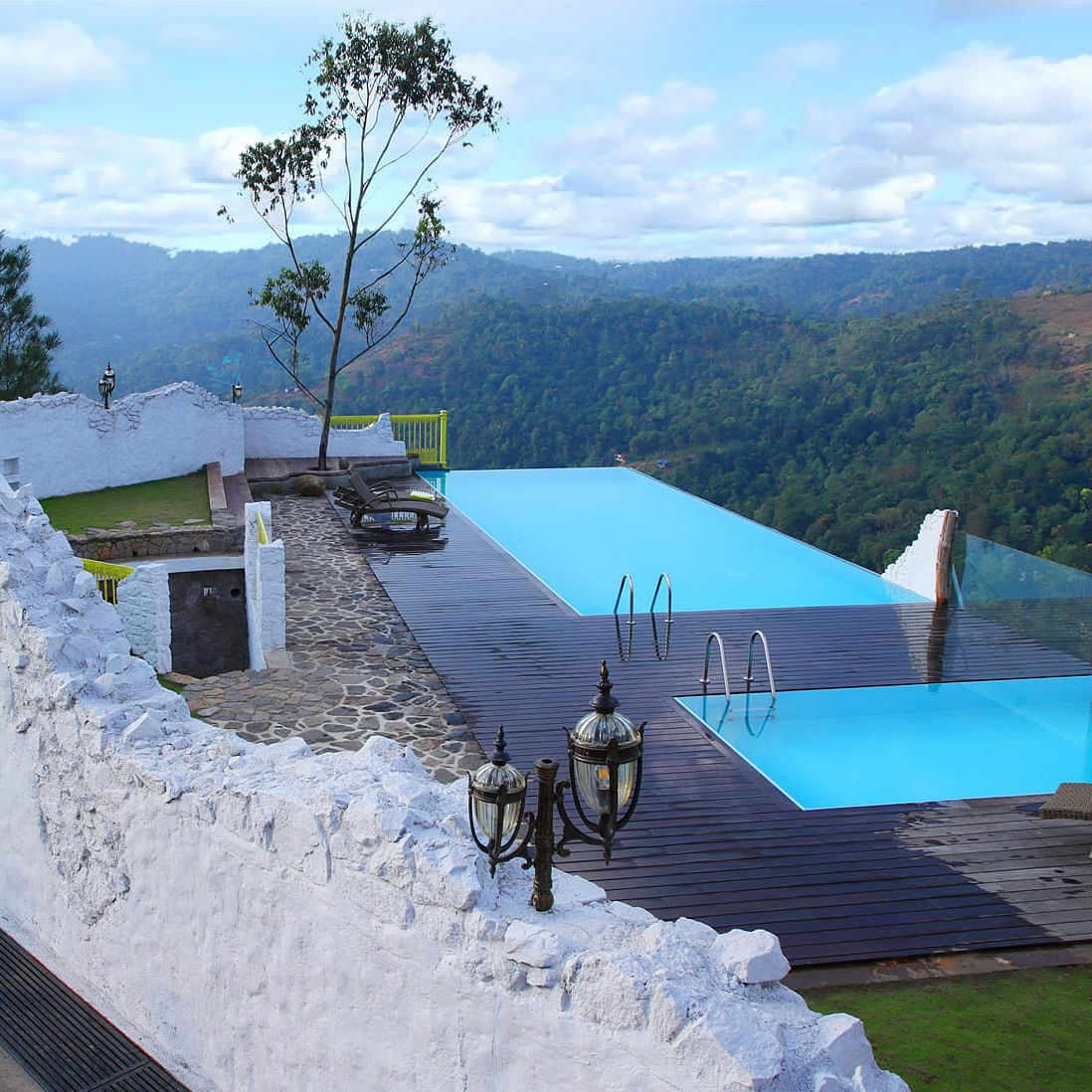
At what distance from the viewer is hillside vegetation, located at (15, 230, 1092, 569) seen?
24000 millimetres

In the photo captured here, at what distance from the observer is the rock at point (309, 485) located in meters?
18.0

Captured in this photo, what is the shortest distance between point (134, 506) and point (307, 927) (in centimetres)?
1276

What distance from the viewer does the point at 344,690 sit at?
30.5 feet

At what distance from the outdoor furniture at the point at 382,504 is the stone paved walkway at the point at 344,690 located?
3133 mm

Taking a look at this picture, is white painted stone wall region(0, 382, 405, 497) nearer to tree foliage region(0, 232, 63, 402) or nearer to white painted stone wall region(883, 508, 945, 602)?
tree foliage region(0, 232, 63, 402)

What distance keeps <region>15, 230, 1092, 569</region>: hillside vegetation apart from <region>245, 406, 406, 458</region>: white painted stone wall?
7954mm

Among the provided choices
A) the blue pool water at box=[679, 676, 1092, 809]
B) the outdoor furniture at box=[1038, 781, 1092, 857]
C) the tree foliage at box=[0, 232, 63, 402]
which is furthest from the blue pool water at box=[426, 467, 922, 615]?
the tree foliage at box=[0, 232, 63, 402]

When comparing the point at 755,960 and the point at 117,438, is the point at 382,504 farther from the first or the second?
the point at 755,960

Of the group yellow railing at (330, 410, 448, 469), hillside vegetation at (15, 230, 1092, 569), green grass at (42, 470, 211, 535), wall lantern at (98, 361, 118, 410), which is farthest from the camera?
hillside vegetation at (15, 230, 1092, 569)

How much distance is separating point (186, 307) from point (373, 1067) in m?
68.7

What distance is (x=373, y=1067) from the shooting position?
421 centimetres

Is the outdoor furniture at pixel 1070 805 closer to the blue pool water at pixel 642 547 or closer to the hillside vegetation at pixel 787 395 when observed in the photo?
the blue pool water at pixel 642 547

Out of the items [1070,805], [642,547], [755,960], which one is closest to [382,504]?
[642,547]

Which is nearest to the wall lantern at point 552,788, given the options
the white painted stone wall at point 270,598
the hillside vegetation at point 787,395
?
the white painted stone wall at point 270,598
